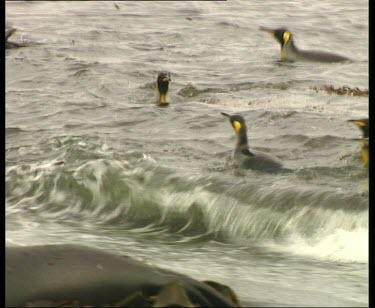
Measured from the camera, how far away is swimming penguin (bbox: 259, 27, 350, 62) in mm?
14539

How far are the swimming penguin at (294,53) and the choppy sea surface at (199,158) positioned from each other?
0.21m

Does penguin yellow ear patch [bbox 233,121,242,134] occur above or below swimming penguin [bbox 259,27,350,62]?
below

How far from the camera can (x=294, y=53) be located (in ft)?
50.7

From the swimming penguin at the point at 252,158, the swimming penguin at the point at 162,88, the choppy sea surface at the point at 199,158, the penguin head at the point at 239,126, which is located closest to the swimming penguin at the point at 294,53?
the choppy sea surface at the point at 199,158

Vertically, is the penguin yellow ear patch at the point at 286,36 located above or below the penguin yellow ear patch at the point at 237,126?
above

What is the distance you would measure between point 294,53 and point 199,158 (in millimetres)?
6619

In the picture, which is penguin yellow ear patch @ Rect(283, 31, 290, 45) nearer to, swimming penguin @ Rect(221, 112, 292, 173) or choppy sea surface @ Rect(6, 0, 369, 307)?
choppy sea surface @ Rect(6, 0, 369, 307)

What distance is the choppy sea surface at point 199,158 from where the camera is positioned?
21.3 feet

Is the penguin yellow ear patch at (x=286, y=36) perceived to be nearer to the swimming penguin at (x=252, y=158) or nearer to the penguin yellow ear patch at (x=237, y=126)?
the penguin yellow ear patch at (x=237, y=126)

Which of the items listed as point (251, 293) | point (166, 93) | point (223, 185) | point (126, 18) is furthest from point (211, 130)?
point (126, 18)

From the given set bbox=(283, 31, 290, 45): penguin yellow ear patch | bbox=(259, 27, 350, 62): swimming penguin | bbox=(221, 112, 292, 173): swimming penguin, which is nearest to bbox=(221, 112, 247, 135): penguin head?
bbox=(221, 112, 292, 173): swimming penguin

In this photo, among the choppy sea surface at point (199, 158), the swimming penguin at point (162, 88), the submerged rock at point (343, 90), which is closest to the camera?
the choppy sea surface at point (199, 158)

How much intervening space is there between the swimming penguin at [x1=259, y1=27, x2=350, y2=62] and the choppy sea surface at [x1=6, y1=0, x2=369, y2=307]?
21cm

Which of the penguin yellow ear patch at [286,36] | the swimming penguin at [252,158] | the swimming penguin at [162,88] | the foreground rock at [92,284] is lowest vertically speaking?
the foreground rock at [92,284]
